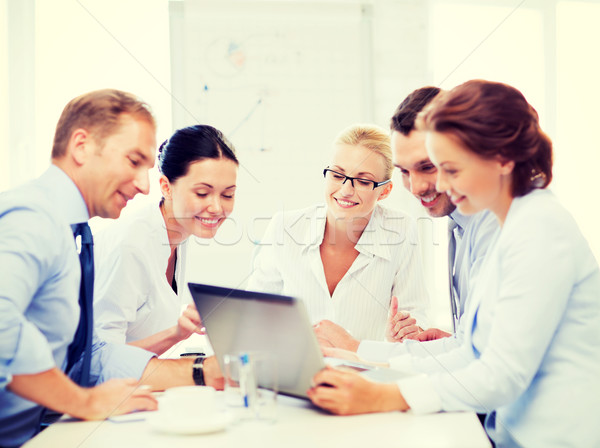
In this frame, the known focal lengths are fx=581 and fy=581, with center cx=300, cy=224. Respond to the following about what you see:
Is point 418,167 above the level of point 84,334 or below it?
above

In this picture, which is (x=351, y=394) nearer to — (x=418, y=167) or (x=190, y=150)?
(x=418, y=167)

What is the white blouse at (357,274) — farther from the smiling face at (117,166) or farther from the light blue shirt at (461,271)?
the smiling face at (117,166)

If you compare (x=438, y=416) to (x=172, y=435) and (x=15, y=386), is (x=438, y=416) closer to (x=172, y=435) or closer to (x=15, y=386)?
(x=172, y=435)

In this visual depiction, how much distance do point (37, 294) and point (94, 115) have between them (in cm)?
46

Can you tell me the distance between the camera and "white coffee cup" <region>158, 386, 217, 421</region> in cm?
103

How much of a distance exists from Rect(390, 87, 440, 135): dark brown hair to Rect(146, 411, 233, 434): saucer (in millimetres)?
1102

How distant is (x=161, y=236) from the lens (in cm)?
202

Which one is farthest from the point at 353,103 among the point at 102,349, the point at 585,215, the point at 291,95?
the point at 102,349

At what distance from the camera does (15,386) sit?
41.8 inches

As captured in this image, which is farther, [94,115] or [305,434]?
[94,115]

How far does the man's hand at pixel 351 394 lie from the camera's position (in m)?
1.10

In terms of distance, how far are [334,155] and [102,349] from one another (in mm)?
1103

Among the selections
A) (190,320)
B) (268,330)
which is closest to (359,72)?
(190,320)

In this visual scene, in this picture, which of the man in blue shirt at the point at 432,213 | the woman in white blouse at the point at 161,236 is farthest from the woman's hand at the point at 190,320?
the man in blue shirt at the point at 432,213
